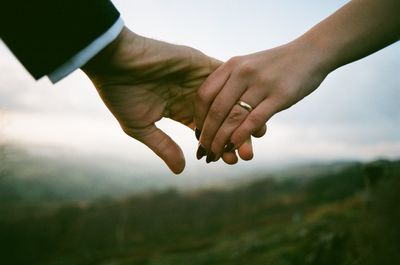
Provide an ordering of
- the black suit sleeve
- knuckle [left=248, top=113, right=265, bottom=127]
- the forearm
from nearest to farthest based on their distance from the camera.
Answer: the black suit sleeve, the forearm, knuckle [left=248, top=113, right=265, bottom=127]

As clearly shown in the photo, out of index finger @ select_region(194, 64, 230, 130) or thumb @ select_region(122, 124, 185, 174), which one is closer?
index finger @ select_region(194, 64, 230, 130)

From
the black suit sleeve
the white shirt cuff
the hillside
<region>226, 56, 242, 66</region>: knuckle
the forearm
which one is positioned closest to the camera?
the black suit sleeve

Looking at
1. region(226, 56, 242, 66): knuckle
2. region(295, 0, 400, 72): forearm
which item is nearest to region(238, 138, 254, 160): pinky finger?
region(226, 56, 242, 66): knuckle

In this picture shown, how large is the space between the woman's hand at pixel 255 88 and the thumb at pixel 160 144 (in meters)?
0.27

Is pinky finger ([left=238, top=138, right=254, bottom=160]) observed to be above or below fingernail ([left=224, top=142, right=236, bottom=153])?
below

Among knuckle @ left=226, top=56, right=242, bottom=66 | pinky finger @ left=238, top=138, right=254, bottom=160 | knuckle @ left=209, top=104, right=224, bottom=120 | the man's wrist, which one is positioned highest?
the man's wrist

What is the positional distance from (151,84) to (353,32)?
145cm

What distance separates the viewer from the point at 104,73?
2250mm

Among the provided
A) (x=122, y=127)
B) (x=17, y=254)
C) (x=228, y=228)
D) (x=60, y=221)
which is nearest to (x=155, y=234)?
(x=228, y=228)

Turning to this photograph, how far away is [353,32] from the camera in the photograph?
2406 millimetres

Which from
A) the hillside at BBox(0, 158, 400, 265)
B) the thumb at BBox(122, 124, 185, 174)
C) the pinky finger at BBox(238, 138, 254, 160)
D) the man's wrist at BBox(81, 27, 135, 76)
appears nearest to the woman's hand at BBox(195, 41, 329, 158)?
the pinky finger at BBox(238, 138, 254, 160)

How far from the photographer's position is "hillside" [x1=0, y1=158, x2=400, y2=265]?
35.3 ft

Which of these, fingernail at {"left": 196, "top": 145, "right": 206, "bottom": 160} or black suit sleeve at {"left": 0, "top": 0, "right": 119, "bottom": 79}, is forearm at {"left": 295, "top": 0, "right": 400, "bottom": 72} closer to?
fingernail at {"left": 196, "top": 145, "right": 206, "bottom": 160}

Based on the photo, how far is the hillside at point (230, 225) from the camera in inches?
424
